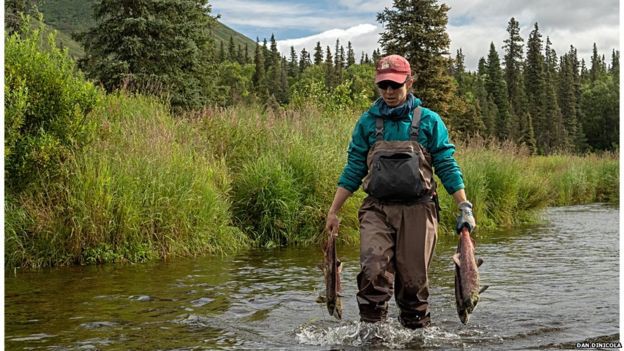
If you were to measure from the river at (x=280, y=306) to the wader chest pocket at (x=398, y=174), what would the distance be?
100 centimetres

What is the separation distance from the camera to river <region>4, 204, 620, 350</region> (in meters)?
5.95

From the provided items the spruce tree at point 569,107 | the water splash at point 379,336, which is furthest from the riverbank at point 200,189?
→ the spruce tree at point 569,107

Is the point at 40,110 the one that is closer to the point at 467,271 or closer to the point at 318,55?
the point at 467,271

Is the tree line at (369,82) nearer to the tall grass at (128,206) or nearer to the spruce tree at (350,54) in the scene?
the tall grass at (128,206)

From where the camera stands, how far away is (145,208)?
10.5 metres

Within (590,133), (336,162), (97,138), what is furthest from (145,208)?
(590,133)

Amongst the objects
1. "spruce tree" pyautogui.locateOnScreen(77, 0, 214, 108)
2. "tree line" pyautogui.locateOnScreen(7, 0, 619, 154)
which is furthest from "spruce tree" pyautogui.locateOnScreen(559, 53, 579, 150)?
"spruce tree" pyautogui.locateOnScreen(77, 0, 214, 108)

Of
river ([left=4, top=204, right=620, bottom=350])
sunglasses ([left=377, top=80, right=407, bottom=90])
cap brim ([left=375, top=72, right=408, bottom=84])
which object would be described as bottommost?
river ([left=4, top=204, right=620, bottom=350])

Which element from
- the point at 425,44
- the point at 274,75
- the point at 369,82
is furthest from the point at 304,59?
the point at 425,44

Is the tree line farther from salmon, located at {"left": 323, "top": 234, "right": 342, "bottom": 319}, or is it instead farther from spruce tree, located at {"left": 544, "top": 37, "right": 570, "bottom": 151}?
salmon, located at {"left": 323, "top": 234, "right": 342, "bottom": 319}

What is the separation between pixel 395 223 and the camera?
Result: 5.59m

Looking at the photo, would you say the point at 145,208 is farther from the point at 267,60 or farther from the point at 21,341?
the point at 267,60

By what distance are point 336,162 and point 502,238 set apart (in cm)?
308

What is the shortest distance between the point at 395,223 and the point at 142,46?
81.0ft
